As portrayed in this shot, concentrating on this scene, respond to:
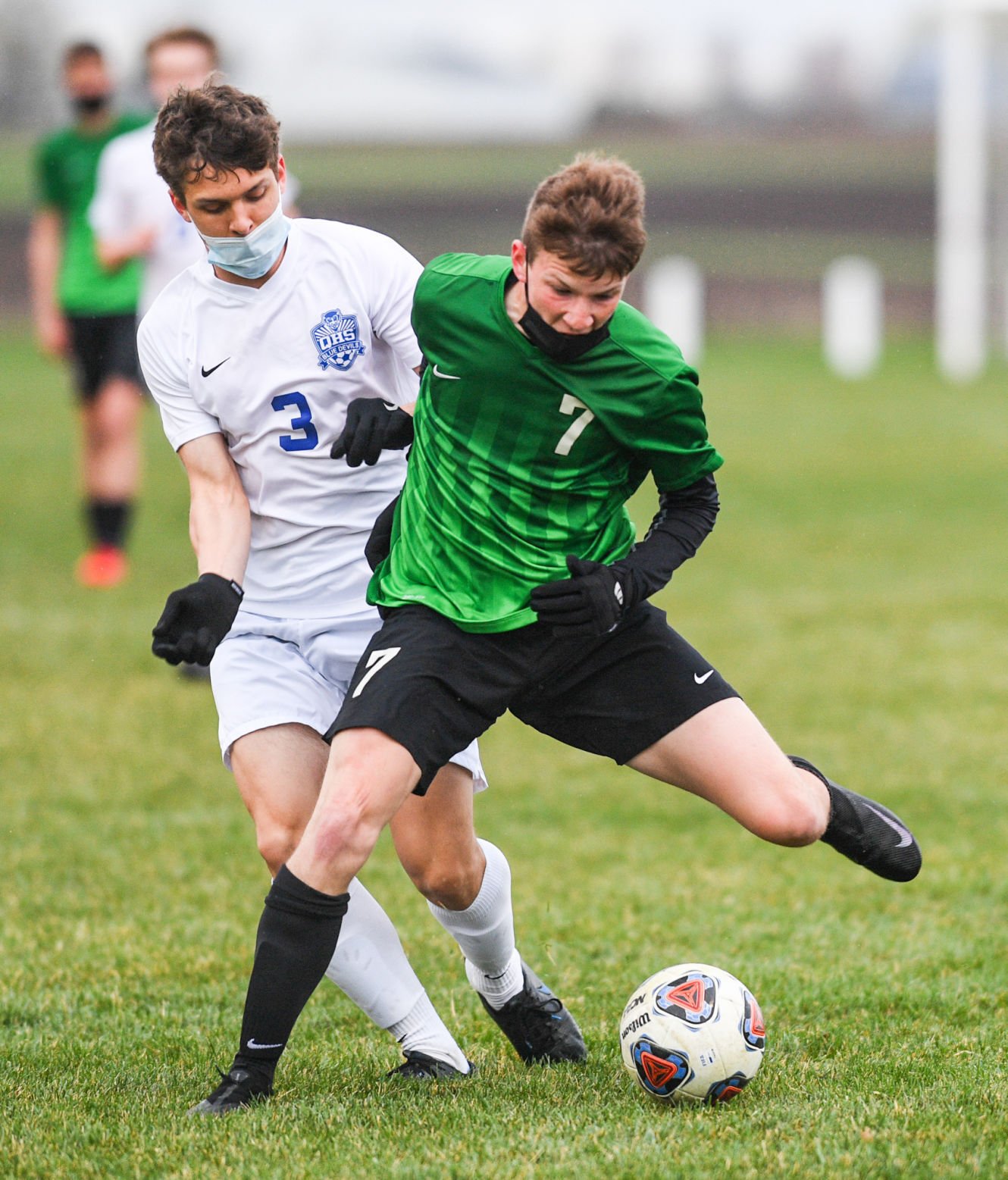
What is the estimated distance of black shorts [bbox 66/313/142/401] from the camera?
1046 centimetres

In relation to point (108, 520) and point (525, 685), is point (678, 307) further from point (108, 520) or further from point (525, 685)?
point (525, 685)

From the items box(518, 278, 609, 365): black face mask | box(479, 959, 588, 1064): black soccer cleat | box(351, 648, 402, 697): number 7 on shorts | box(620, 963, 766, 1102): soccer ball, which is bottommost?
box(479, 959, 588, 1064): black soccer cleat

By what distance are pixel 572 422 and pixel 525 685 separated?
1.94 feet

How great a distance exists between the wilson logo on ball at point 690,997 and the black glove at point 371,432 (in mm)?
1380

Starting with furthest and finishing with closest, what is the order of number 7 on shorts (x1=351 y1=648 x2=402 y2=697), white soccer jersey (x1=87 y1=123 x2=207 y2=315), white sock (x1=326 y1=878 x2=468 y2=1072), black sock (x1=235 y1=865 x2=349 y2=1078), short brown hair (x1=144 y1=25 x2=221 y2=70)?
white soccer jersey (x1=87 y1=123 x2=207 y2=315) → short brown hair (x1=144 y1=25 x2=221 y2=70) → white sock (x1=326 y1=878 x2=468 y2=1072) → number 7 on shorts (x1=351 y1=648 x2=402 y2=697) → black sock (x1=235 y1=865 x2=349 y2=1078)

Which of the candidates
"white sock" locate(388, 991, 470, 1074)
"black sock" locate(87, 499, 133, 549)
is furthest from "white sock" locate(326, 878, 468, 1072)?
"black sock" locate(87, 499, 133, 549)

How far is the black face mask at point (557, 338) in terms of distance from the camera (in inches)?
148

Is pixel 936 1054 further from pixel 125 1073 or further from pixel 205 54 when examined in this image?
pixel 205 54

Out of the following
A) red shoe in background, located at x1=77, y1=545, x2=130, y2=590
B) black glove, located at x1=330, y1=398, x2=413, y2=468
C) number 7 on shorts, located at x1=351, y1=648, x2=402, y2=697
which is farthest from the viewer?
red shoe in background, located at x1=77, y1=545, x2=130, y2=590

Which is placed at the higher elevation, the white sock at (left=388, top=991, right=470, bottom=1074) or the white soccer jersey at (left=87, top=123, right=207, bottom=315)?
the white soccer jersey at (left=87, top=123, right=207, bottom=315)

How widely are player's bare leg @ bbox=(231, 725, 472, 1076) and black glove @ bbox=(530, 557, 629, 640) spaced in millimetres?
674

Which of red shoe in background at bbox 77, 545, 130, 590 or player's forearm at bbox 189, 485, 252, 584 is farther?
red shoe in background at bbox 77, 545, 130, 590

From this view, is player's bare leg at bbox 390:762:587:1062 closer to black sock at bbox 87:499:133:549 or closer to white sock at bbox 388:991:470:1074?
white sock at bbox 388:991:470:1074

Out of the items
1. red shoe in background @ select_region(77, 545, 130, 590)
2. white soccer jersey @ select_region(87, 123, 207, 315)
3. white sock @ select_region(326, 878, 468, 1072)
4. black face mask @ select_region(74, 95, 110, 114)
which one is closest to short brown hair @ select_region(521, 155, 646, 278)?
white sock @ select_region(326, 878, 468, 1072)
